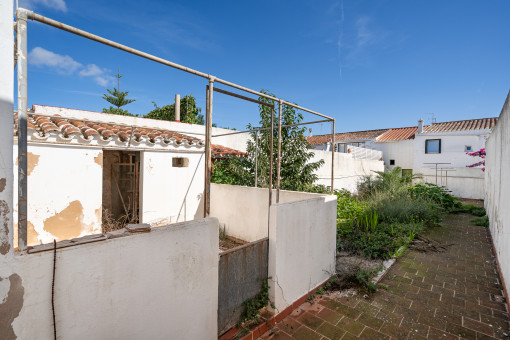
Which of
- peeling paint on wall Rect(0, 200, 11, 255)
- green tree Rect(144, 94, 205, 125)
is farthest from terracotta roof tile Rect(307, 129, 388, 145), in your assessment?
peeling paint on wall Rect(0, 200, 11, 255)

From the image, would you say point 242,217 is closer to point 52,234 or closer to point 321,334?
point 321,334

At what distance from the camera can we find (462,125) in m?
17.0

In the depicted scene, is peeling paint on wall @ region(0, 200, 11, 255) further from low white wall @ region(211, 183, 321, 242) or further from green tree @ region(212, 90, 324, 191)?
green tree @ region(212, 90, 324, 191)

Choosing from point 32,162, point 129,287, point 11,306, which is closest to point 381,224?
point 129,287

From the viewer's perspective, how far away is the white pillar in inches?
48.8

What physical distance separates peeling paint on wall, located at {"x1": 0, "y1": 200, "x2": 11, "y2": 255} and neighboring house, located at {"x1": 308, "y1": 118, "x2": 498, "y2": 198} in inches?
585

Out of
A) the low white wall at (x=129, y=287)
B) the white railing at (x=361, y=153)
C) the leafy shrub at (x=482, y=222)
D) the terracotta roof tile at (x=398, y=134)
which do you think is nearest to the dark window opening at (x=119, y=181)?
the low white wall at (x=129, y=287)

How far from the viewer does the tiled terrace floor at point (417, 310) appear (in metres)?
2.73

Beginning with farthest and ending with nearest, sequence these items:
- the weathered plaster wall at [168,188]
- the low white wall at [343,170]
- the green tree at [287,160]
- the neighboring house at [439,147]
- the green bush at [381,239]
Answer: the neighboring house at [439,147], the low white wall at [343,170], the green tree at [287,160], the weathered plaster wall at [168,188], the green bush at [381,239]

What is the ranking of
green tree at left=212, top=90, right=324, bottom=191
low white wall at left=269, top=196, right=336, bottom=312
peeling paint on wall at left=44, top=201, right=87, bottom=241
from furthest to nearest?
1. green tree at left=212, top=90, right=324, bottom=191
2. peeling paint on wall at left=44, top=201, right=87, bottom=241
3. low white wall at left=269, top=196, right=336, bottom=312

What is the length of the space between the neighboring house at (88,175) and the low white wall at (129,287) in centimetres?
280

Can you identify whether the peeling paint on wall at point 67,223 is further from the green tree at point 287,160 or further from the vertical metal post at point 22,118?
the vertical metal post at point 22,118

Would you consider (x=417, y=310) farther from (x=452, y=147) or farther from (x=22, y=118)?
(x=452, y=147)

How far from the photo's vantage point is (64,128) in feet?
15.0
